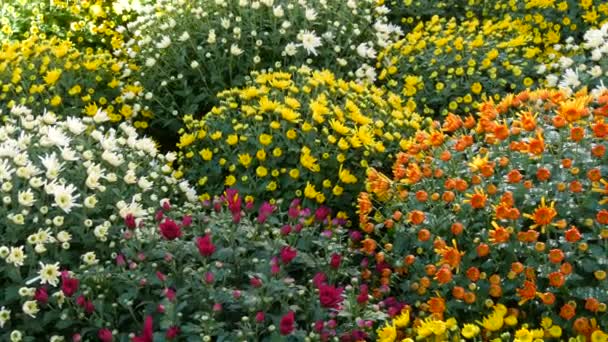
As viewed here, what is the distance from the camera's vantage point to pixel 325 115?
3879mm

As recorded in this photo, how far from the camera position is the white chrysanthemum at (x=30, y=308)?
107 inches

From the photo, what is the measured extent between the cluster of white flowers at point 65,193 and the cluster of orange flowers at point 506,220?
905 mm

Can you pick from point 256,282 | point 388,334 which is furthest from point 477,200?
point 256,282

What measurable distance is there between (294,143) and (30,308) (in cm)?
144

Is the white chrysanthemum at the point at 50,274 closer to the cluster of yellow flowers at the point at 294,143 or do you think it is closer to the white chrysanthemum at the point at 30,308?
the white chrysanthemum at the point at 30,308

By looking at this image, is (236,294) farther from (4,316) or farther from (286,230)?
(4,316)

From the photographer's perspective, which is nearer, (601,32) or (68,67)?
(601,32)

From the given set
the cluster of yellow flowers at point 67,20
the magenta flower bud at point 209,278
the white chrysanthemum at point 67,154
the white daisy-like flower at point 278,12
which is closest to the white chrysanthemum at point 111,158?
A: the white chrysanthemum at point 67,154

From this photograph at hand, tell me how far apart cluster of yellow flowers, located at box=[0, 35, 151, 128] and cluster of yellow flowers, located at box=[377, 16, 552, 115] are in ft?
4.88

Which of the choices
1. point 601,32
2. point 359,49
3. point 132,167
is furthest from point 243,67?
point 601,32

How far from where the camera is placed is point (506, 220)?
2855mm

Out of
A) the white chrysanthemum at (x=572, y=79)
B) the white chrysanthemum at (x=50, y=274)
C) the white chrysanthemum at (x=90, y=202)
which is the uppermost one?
the white chrysanthemum at (x=572, y=79)

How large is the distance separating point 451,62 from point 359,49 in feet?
1.74

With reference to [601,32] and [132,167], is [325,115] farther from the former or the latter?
[601,32]
